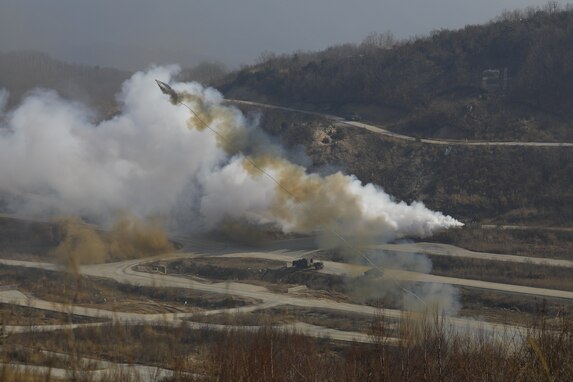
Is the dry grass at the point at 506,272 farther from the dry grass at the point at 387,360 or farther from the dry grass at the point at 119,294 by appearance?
the dry grass at the point at 387,360

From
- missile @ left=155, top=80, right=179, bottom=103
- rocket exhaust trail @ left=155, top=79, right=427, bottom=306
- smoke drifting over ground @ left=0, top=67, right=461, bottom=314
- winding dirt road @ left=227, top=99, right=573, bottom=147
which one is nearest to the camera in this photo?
rocket exhaust trail @ left=155, top=79, right=427, bottom=306

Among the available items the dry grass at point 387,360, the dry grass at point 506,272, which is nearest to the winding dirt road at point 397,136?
the dry grass at point 506,272

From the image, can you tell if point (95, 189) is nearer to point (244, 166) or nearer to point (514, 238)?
point (244, 166)

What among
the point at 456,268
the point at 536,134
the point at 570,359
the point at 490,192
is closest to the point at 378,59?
the point at 536,134

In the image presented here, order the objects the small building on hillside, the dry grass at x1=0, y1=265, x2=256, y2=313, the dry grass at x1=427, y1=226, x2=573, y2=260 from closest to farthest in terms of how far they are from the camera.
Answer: the dry grass at x1=0, y1=265, x2=256, y2=313 → the dry grass at x1=427, y1=226, x2=573, y2=260 → the small building on hillside

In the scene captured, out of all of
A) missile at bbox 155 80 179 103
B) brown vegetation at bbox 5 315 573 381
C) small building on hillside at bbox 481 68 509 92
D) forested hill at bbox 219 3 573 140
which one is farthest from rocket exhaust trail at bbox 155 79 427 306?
small building on hillside at bbox 481 68 509 92

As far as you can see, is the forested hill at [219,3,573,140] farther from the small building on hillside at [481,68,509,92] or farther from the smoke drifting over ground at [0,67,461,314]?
the smoke drifting over ground at [0,67,461,314]

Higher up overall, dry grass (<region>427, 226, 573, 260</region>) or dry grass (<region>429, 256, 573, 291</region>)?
dry grass (<region>427, 226, 573, 260</region>)
